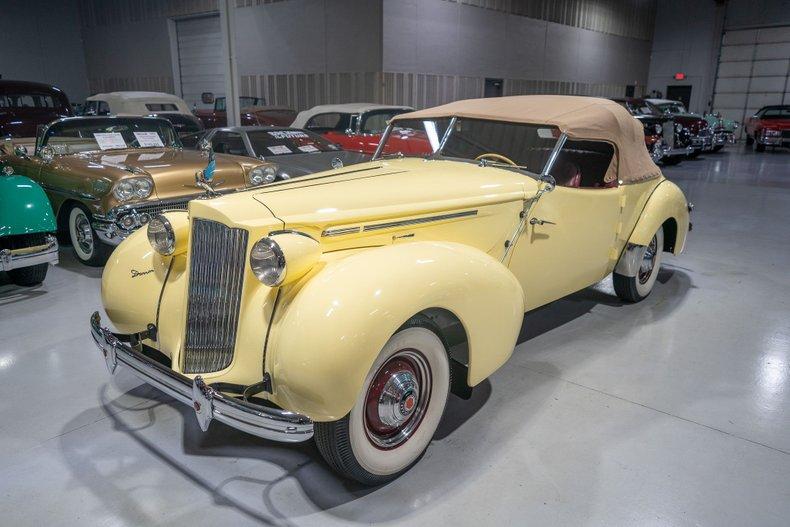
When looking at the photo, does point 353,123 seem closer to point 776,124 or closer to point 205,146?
point 205,146

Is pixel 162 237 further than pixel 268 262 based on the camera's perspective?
Yes

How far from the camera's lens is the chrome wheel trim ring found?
465 centimetres

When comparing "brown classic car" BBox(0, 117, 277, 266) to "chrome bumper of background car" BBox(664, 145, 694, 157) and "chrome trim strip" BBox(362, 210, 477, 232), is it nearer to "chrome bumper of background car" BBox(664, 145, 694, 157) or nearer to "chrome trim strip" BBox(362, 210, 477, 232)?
"chrome trim strip" BBox(362, 210, 477, 232)

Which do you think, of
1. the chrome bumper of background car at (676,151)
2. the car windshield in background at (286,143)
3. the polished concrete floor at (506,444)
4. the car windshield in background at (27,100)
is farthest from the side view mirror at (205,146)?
the chrome bumper of background car at (676,151)

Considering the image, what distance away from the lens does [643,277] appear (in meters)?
4.73

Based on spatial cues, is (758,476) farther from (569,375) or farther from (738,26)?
(738,26)

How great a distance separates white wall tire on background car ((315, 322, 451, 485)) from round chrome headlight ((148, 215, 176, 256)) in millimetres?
1277

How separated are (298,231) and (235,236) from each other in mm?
274

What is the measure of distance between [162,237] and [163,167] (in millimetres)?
3180

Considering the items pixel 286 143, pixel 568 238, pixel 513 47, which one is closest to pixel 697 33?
pixel 513 47

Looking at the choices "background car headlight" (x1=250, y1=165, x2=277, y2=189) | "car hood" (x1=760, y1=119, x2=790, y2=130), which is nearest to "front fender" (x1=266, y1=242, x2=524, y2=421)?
"background car headlight" (x1=250, y1=165, x2=277, y2=189)

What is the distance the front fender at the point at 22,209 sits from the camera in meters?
4.43

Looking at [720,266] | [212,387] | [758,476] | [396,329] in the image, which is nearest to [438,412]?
[396,329]

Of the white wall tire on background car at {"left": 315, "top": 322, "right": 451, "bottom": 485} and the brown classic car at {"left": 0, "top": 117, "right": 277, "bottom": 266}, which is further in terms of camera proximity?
the brown classic car at {"left": 0, "top": 117, "right": 277, "bottom": 266}
